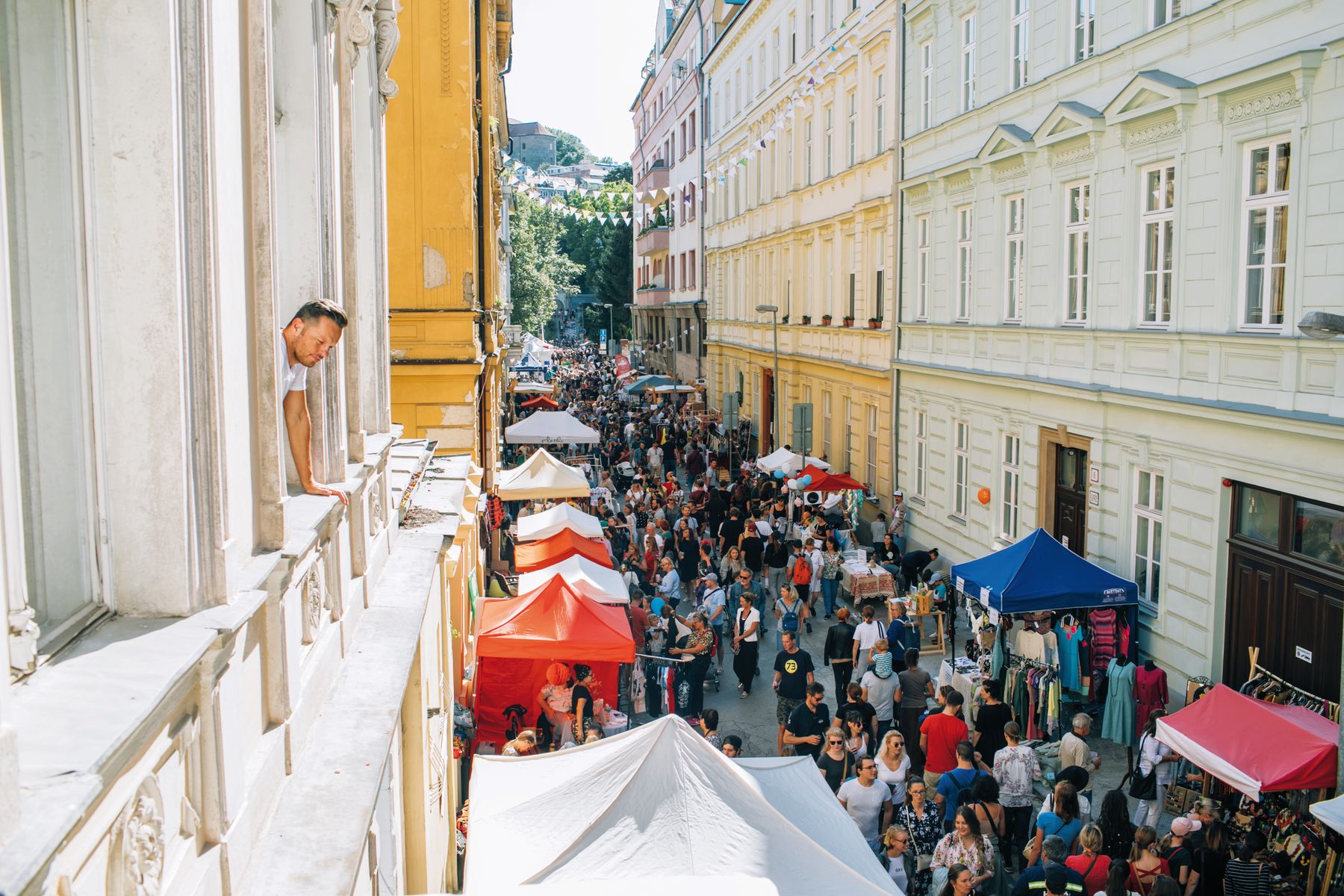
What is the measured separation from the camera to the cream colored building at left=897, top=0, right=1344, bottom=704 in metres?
11.6

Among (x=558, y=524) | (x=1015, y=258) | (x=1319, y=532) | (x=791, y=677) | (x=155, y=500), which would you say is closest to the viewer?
(x=155, y=500)

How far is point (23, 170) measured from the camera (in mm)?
2855

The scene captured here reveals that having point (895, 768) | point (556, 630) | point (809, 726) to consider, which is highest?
point (556, 630)

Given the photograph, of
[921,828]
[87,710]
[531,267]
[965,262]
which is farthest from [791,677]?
[531,267]

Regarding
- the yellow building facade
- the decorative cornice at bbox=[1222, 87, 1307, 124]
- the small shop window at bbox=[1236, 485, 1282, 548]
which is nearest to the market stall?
the yellow building facade

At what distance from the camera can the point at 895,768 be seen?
9688 millimetres

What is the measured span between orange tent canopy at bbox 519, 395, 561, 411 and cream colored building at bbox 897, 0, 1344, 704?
20.1 m

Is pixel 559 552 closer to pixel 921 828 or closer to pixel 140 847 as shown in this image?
pixel 921 828

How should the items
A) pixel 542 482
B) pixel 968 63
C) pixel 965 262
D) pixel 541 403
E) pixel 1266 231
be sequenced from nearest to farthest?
1. pixel 1266 231
2. pixel 968 63
3. pixel 965 262
4. pixel 542 482
5. pixel 541 403

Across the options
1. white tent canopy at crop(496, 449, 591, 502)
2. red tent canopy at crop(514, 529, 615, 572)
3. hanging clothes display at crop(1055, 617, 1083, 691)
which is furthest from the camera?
white tent canopy at crop(496, 449, 591, 502)

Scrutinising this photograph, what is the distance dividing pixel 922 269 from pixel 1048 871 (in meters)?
16.7

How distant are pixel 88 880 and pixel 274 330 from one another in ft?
7.76

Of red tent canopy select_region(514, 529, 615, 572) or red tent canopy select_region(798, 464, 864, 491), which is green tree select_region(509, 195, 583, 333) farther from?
red tent canopy select_region(514, 529, 615, 572)

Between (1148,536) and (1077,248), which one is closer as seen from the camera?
(1148,536)
